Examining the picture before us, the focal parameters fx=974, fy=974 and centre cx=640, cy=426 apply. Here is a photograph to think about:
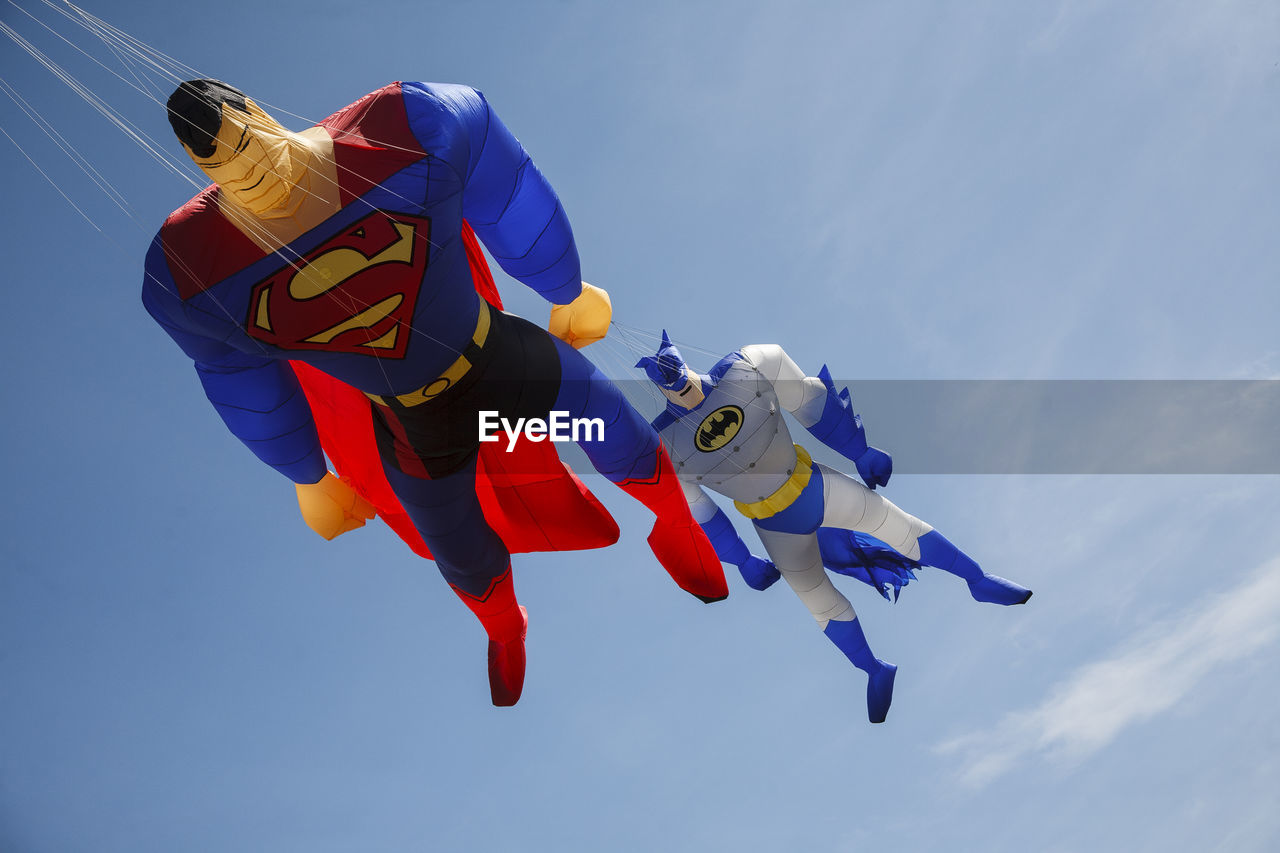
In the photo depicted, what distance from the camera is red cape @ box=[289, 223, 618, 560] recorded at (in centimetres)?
316

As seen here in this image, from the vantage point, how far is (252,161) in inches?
91.6

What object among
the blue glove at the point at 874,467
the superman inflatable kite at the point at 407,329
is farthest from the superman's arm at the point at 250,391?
the blue glove at the point at 874,467

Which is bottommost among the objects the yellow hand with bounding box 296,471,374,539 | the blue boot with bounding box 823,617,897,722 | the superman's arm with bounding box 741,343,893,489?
the yellow hand with bounding box 296,471,374,539

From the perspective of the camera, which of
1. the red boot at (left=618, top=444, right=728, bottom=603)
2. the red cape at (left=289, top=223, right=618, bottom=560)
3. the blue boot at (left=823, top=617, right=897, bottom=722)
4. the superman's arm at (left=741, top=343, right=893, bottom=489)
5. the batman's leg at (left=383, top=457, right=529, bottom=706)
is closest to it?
the batman's leg at (left=383, top=457, right=529, bottom=706)

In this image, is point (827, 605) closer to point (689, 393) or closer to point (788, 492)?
point (788, 492)

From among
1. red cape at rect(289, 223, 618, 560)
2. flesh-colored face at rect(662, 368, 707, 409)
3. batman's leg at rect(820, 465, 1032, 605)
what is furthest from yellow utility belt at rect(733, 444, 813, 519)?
red cape at rect(289, 223, 618, 560)

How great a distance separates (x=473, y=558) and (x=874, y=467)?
1.84 metres

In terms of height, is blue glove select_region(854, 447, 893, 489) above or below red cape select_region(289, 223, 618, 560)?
above

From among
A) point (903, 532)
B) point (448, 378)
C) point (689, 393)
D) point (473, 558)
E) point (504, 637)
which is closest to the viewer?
point (448, 378)

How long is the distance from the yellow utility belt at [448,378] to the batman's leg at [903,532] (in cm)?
206

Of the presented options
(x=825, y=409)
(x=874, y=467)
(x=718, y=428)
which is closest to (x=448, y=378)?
(x=718, y=428)

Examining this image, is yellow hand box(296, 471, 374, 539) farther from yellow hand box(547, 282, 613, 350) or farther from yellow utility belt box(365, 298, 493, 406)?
yellow hand box(547, 282, 613, 350)

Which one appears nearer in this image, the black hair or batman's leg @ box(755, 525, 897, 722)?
the black hair

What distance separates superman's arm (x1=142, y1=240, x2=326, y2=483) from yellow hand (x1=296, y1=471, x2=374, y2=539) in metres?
0.07
